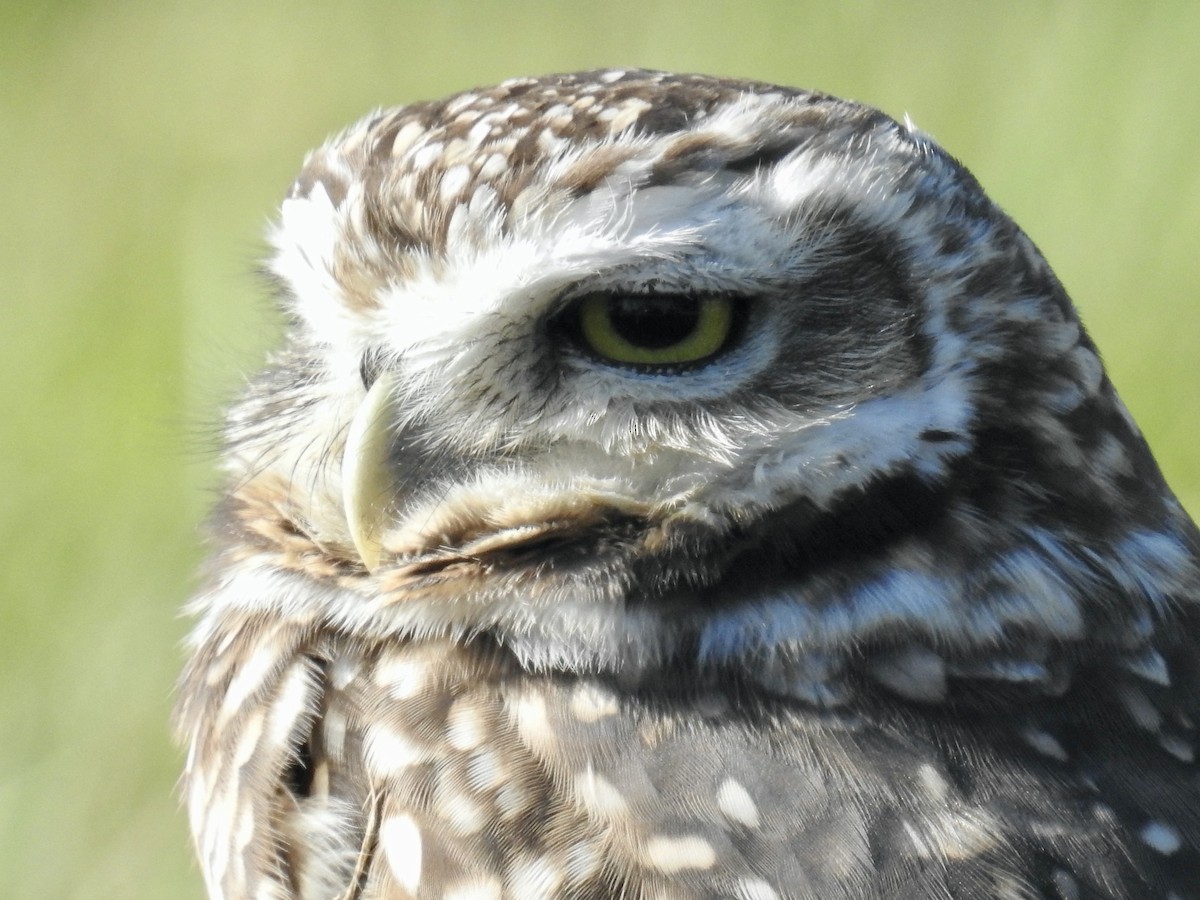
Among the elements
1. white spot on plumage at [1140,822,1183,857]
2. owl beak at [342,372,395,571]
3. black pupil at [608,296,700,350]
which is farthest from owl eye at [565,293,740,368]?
white spot on plumage at [1140,822,1183,857]

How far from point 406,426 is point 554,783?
1.19 ft

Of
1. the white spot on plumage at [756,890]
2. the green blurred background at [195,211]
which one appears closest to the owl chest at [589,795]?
the white spot on plumage at [756,890]

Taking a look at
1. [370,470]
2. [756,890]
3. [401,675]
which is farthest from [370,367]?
[756,890]

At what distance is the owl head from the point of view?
4.60ft

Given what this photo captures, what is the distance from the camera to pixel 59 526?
363cm

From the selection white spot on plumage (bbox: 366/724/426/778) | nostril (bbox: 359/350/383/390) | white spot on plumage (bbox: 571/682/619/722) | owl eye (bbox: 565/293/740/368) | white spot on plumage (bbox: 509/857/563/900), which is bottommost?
white spot on plumage (bbox: 509/857/563/900)

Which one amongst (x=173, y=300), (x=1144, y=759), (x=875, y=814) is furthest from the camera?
(x=173, y=300)

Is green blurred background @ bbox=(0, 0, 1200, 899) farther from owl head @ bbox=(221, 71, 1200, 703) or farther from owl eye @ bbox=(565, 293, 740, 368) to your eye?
owl eye @ bbox=(565, 293, 740, 368)

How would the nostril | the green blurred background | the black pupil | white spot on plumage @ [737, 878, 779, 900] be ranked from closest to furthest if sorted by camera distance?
white spot on plumage @ [737, 878, 779, 900], the black pupil, the nostril, the green blurred background

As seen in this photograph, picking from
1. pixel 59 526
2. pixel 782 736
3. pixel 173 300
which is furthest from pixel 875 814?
pixel 173 300

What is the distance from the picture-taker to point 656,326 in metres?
1.39

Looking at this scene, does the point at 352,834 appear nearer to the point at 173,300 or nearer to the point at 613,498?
the point at 613,498

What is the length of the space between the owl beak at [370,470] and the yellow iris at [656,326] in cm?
21

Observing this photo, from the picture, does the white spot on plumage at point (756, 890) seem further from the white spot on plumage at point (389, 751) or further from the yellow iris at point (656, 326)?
the yellow iris at point (656, 326)
